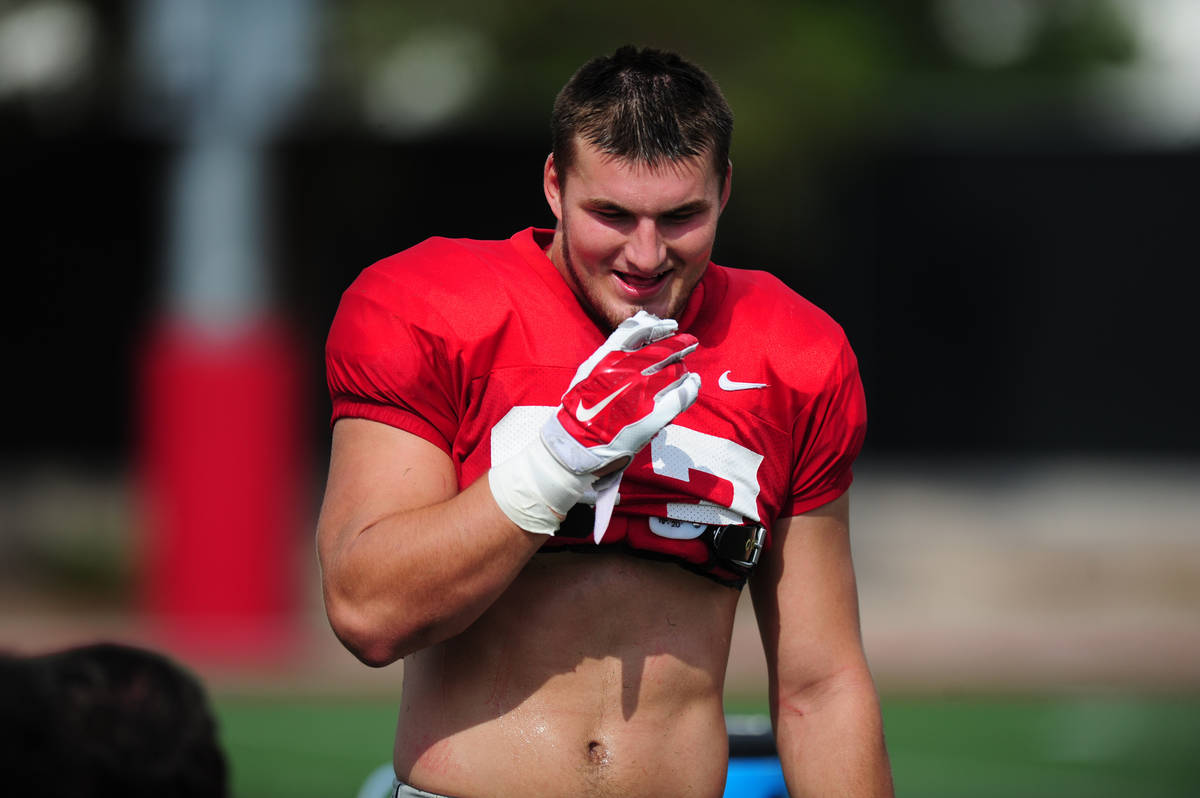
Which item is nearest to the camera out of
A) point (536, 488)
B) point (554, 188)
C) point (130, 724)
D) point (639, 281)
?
point (130, 724)

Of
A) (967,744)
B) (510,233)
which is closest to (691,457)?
(967,744)

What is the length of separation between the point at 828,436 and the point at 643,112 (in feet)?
2.25

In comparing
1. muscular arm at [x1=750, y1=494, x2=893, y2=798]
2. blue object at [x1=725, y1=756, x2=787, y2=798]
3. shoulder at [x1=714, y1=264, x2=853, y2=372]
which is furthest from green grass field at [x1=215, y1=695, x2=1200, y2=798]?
shoulder at [x1=714, y1=264, x2=853, y2=372]

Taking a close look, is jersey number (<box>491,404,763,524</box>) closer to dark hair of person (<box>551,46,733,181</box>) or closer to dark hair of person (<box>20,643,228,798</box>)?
dark hair of person (<box>551,46,733,181</box>)

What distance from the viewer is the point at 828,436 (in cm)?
311

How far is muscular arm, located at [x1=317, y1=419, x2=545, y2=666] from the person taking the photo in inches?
105

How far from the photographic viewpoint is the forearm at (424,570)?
2672 mm

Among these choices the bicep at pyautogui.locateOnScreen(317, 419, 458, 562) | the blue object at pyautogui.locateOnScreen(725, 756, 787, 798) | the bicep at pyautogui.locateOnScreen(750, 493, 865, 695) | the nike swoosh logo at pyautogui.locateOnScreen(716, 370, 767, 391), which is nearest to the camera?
the bicep at pyautogui.locateOnScreen(317, 419, 458, 562)

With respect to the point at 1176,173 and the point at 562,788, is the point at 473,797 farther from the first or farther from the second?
the point at 1176,173

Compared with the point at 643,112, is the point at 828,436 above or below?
below

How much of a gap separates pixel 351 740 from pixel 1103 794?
11.8ft

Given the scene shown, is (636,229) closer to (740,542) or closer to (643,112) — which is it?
(643,112)

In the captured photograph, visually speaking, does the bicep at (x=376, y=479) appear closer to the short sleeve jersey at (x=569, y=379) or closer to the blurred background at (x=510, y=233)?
the short sleeve jersey at (x=569, y=379)

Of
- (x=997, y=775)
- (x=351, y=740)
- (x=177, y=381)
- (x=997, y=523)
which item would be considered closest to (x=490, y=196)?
(x=177, y=381)
